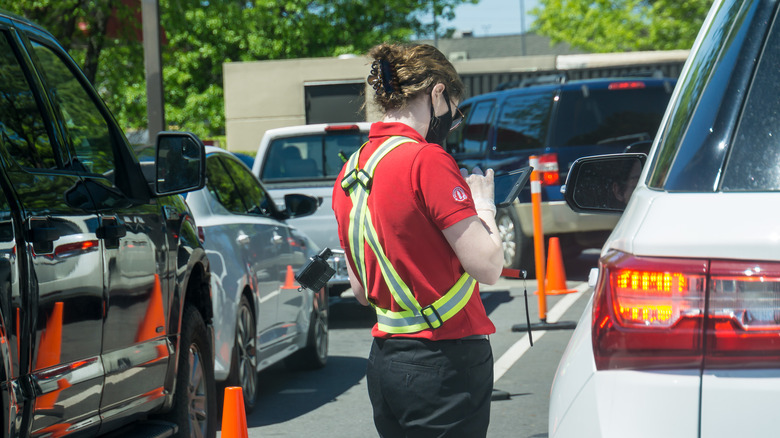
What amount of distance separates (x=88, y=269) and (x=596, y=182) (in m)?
1.62

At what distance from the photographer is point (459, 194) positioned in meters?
2.83

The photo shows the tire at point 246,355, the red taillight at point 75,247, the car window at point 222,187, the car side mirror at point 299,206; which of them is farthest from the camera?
the car side mirror at point 299,206

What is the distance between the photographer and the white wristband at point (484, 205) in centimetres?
297

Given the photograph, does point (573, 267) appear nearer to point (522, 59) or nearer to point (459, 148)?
point (459, 148)

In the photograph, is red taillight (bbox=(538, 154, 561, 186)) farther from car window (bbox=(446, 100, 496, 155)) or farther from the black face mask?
the black face mask

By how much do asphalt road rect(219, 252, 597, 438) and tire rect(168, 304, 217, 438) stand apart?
44.1 inches

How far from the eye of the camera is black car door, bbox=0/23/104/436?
3.17 metres

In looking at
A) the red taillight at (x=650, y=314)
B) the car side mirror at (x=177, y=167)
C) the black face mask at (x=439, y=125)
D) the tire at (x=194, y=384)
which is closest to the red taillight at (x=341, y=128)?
the tire at (x=194, y=384)

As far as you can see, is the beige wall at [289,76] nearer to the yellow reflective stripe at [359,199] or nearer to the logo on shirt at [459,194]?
the yellow reflective stripe at [359,199]

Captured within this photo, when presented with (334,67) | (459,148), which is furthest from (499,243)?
(334,67)

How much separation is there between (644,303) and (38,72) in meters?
2.59

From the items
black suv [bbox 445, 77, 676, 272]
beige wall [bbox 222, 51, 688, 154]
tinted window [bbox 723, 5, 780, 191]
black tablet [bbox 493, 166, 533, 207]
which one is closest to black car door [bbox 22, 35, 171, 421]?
black tablet [bbox 493, 166, 533, 207]

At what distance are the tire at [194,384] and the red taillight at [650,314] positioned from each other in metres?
2.91

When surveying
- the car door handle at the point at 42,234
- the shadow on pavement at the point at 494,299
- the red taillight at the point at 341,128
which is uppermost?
the red taillight at the point at 341,128
